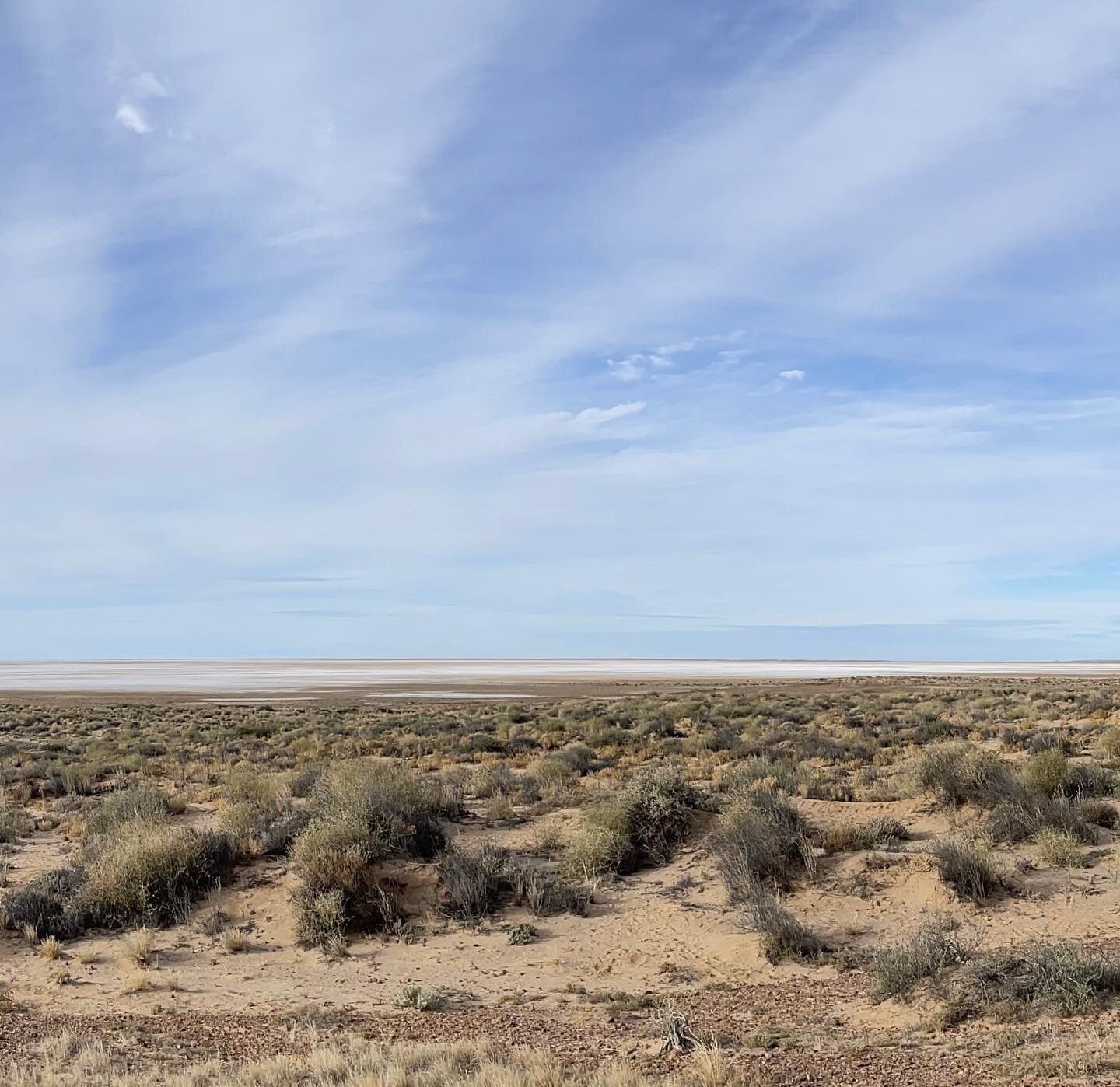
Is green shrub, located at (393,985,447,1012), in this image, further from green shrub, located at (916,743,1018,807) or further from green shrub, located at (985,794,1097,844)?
green shrub, located at (916,743,1018,807)

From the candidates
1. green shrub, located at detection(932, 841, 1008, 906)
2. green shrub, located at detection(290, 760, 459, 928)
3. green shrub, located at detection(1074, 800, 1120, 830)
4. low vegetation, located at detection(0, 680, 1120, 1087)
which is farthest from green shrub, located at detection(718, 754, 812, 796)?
green shrub, located at detection(290, 760, 459, 928)

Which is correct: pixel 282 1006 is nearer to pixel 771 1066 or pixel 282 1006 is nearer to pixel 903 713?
pixel 771 1066

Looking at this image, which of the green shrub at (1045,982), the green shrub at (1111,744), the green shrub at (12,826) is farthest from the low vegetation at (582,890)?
the green shrub at (1111,744)

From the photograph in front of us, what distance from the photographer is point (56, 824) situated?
18.4 m

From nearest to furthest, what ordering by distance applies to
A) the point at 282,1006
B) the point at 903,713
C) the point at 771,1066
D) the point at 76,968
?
the point at 771,1066
the point at 282,1006
the point at 76,968
the point at 903,713

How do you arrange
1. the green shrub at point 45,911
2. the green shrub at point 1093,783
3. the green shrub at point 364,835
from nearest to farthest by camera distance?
the green shrub at point 45,911, the green shrub at point 364,835, the green shrub at point 1093,783

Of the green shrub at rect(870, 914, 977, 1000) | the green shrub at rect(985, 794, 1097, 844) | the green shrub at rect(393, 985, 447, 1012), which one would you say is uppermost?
the green shrub at rect(985, 794, 1097, 844)

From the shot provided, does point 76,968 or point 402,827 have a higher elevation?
point 402,827

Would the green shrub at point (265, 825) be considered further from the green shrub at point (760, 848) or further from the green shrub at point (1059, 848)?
the green shrub at point (1059, 848)

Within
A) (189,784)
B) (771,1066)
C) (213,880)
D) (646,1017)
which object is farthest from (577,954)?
(189,784)

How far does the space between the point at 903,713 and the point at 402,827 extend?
2727 cm

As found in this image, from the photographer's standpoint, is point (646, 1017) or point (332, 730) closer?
point (646, 1017)

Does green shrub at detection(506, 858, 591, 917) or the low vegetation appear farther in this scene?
green shrub at detection(506, 858, 591, 917)

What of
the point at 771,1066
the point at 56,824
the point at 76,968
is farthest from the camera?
the point at 56,824
